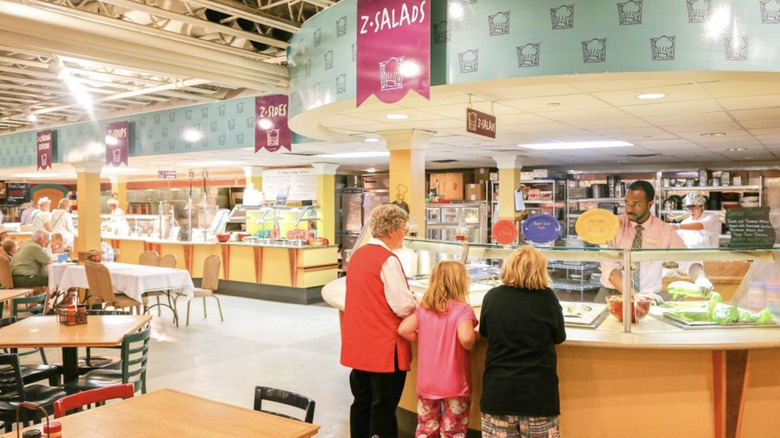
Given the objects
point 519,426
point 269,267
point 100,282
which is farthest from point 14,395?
point 269,267

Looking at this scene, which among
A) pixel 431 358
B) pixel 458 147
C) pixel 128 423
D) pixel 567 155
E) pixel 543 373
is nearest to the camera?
pixel 128 423

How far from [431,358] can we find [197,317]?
6.93 meters

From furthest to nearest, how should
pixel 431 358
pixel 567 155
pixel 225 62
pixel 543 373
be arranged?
pixel 567 155
pixel 225 62
pixel 431 358
pixel 543 373

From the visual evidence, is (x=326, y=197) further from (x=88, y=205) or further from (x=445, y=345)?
(x=445, y=345)

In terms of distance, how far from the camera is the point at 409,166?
7.51 m

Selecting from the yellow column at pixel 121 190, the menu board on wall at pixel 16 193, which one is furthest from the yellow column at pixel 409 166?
the menu board on wall at pixel 16 193

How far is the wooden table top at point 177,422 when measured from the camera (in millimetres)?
2703

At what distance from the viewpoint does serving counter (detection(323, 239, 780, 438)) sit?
355cm

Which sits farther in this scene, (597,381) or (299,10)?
(299,10)

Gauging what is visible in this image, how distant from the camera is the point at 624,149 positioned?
9516 millimetres

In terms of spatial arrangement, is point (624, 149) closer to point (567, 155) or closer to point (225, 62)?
point (567, 155)

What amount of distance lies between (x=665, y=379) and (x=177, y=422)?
9.03 feet

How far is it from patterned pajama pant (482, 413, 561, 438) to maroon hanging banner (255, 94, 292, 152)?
5.87 metres

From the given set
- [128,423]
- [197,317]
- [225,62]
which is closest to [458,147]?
[225,62]
